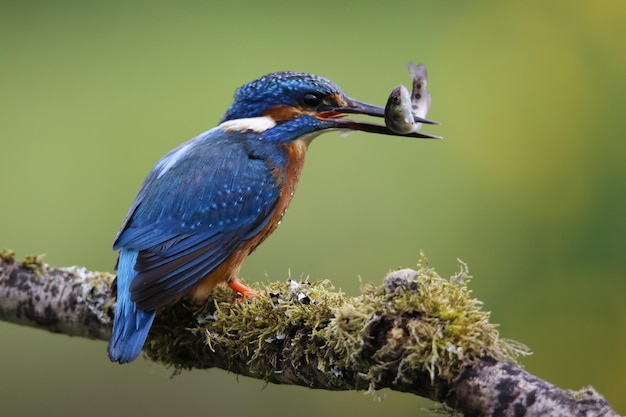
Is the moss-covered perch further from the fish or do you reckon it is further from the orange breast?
the fish

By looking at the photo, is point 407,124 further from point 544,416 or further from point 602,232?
point 602,232

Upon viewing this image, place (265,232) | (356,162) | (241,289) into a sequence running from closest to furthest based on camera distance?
(241,289) → (265,232) → (356,162)

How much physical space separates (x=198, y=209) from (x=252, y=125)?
1.59 feet

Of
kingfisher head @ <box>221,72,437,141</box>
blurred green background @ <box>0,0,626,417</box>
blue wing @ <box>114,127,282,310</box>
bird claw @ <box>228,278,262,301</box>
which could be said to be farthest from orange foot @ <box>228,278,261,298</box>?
blurred green background @ <box>0,0,626,417</box>

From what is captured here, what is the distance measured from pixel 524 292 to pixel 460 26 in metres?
1.93

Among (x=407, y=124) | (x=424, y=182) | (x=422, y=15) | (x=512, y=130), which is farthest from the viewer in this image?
(x=422, y=15)

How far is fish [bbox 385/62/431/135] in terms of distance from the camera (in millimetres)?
2768

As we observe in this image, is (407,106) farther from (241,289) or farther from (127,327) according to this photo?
(127,327)

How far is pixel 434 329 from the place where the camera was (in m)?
1.99

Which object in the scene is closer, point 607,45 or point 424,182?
point 424,182

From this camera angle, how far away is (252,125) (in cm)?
329

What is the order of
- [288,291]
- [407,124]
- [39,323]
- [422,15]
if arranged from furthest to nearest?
[422,15] < [39,323] < [407,124] < [288,291]

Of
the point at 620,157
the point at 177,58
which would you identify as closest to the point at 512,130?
the point at 620,157

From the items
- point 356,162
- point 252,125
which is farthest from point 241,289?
point 356,162
